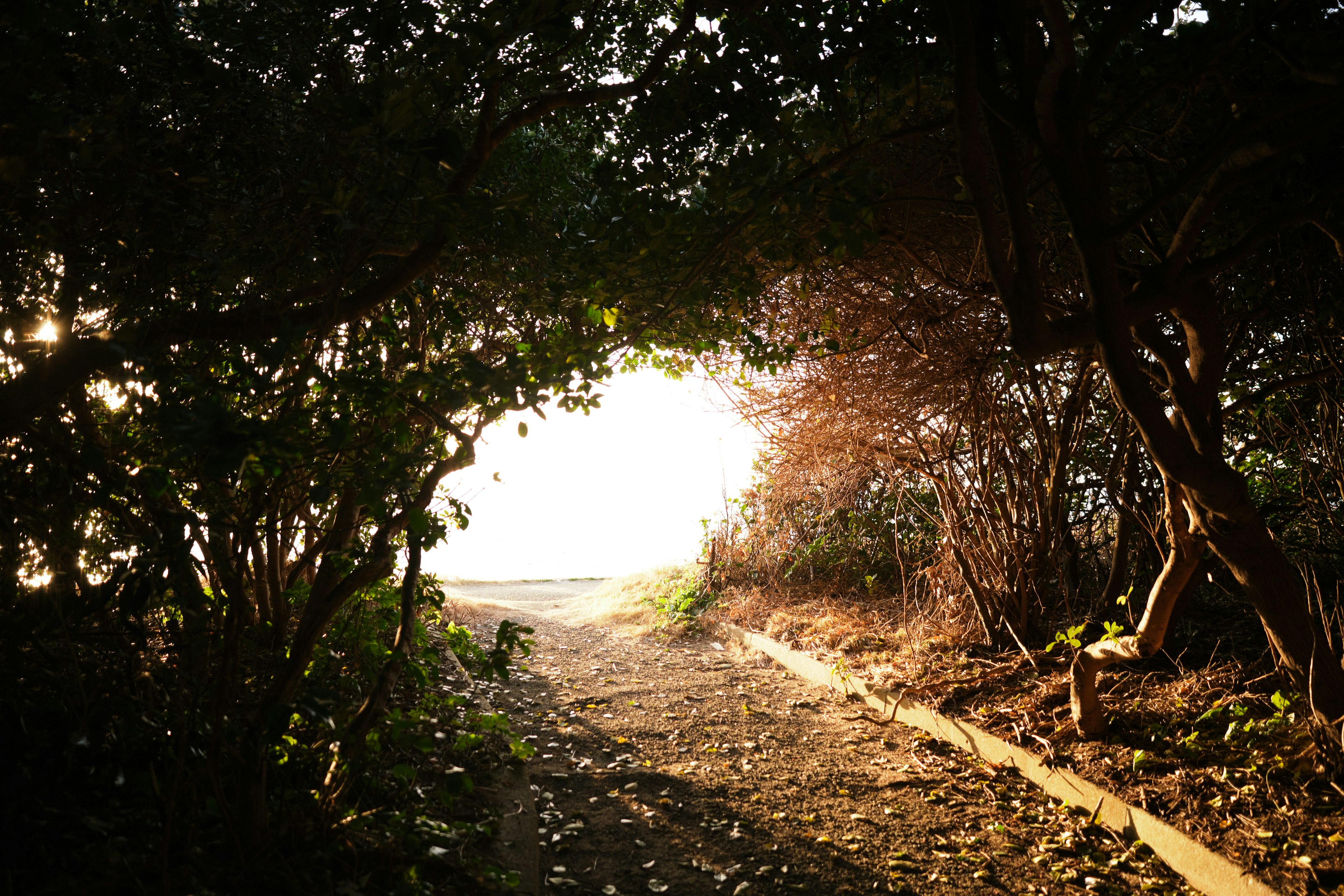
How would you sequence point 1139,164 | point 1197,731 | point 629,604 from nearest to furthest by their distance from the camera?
1. point 1197,731
2. point 1139,164
3. point 629,604

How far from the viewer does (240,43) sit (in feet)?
11.5

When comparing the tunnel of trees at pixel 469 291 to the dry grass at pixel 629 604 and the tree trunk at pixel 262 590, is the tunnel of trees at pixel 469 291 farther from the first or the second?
the dry grass at pixel 629 604

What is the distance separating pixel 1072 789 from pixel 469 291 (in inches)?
180

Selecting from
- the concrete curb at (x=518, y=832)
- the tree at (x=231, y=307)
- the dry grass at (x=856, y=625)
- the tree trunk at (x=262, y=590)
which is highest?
the tree at (x=231, y=307)

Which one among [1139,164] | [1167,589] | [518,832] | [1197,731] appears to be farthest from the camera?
[1139,164]

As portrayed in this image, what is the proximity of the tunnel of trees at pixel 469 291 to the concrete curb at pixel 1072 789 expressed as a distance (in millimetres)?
527

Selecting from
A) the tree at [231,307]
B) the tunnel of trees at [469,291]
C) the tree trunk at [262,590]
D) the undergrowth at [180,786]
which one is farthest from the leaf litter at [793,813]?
the tree trunk at [262,590]

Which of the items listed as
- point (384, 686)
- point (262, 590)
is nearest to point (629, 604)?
point (262, 590)

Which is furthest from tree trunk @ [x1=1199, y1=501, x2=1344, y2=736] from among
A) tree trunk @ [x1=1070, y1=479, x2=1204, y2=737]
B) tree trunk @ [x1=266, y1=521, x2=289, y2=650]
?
tree trunk @ [x1=266, y1=521, x2=289, y2=650]

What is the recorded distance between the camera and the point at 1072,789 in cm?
425

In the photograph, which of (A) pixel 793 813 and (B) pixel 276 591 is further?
(B) pixel 276 591

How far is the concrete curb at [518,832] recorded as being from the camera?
3400mm

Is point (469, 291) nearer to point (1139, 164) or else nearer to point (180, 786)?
point (180, 786)

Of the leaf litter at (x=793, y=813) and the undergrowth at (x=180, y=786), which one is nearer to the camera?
the undergrowth at (x=180, y=786)
